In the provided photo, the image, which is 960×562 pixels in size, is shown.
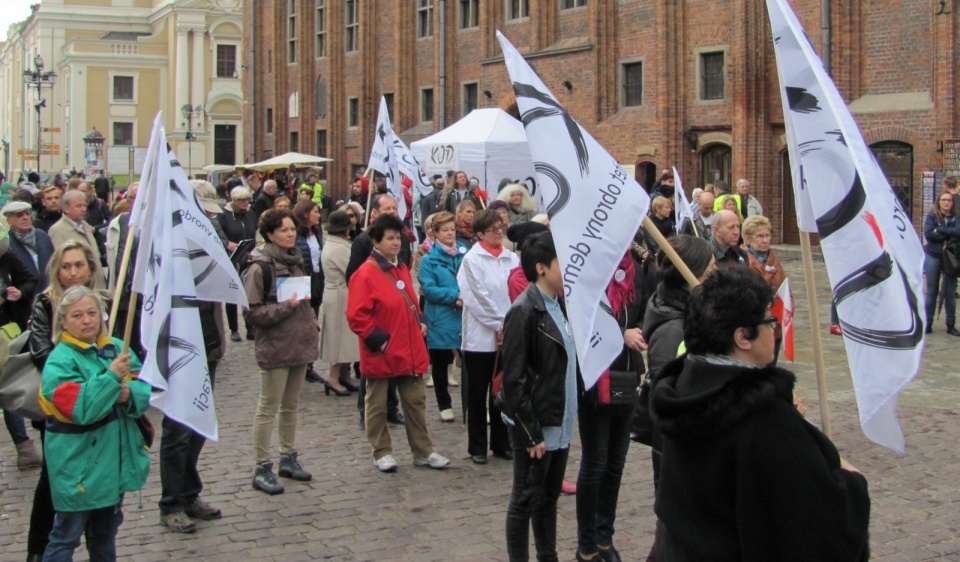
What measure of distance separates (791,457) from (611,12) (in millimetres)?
27677

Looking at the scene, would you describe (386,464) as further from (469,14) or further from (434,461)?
(469,14)

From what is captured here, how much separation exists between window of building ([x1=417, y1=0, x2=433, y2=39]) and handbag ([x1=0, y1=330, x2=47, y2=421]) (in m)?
33.7

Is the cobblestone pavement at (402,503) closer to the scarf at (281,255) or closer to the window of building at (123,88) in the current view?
the scarf at (281,255)

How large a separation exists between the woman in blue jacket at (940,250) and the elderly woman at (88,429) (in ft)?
38.2

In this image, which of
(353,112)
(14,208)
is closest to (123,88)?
(353,112)

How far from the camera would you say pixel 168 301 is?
5.75 meters

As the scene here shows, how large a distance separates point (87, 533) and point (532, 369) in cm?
236

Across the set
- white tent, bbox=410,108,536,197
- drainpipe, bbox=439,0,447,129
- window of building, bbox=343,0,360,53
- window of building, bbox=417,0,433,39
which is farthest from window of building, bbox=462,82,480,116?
white tent, bbox=410,108,536,197

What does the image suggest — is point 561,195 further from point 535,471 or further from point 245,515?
point 245,515

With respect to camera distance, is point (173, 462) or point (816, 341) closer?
point (816, 341)

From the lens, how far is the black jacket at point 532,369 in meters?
5.63

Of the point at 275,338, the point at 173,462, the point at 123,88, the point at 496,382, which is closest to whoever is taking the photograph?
the point at 496,382

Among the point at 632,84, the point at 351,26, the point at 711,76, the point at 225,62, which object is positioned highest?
the point at 225,62

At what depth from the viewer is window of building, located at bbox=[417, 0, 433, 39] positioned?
38.4m
